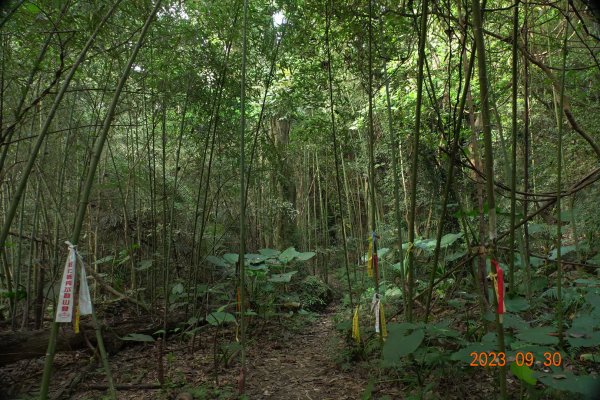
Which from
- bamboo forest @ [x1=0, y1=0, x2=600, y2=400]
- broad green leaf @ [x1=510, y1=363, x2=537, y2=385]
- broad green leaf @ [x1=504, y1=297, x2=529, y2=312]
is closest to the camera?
broad green leaf @ [x1=510, y1=363, x2=537, y2=385]

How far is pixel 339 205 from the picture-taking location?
3.47m

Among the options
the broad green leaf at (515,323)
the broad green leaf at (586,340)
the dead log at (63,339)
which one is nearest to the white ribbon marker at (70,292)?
the dead log at (63,339)

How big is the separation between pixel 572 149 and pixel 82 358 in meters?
5.80

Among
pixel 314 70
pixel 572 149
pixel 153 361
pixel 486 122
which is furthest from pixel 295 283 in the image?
pixel 486 122

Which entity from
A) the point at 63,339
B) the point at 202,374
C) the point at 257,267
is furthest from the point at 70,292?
the point at 257,267

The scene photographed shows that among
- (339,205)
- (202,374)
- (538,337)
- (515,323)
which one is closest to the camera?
(538,337)

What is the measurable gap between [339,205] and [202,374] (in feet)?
5.88

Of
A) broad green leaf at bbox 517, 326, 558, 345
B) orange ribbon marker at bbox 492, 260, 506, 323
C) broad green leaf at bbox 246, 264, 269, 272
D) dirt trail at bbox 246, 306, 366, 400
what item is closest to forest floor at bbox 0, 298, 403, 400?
dirt trail at bbox 246, 306, 366, 400

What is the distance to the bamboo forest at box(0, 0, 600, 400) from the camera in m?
1.53

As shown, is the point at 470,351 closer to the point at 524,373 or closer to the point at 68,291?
the point at 524,373

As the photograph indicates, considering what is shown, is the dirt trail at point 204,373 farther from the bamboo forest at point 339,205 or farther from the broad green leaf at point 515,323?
the broad green leaf at point 515,323

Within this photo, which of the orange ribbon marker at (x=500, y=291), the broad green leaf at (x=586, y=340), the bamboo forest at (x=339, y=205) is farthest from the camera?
the bamboo forest at (x=339, y=205)

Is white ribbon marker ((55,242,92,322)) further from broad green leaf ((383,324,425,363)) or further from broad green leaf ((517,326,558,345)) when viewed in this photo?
broad green leaf ((517,326,558,345))

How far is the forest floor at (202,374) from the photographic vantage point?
2.42 metres
